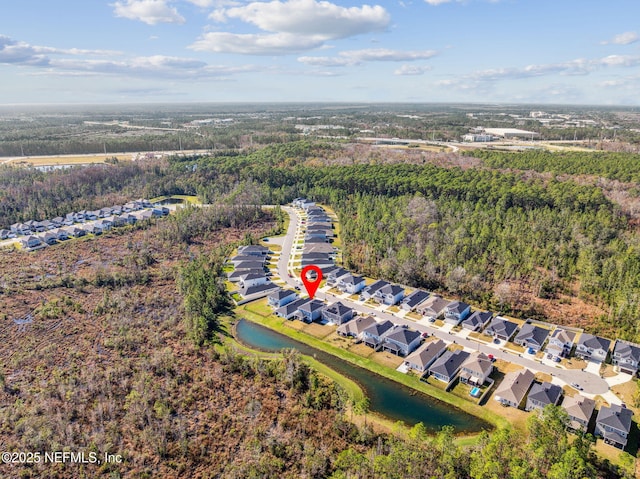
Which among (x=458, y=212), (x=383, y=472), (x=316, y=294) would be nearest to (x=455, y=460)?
(x=383, y=472)

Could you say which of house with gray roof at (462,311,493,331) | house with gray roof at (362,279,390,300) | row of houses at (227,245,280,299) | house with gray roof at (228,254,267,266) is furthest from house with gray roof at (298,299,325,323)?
house with gray roof at (462,311,493,331)

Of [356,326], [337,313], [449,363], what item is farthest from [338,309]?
[449,363]

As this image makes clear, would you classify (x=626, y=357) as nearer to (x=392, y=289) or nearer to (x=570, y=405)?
(x=570, y=405)

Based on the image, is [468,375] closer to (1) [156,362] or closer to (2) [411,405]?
(2) [411,405]

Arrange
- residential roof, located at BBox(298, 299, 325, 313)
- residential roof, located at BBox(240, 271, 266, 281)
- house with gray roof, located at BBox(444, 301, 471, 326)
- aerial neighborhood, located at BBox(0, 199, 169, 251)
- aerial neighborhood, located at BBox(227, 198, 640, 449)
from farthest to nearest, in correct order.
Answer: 1. aerial neighborhood, located at BBox(0, 199, 169, 251)
2. residential roof, located at BBox(240, 271, 266, 281)
3. residential roof, located at BBox(298, 299, 325, 313)
4. house with gray roof, located at BBox(444, 301, 471, 326)
5. aerial neighborhood, located at BBox(227, 198, 640, 449)

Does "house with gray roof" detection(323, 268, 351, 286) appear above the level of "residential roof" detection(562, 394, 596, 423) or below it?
above

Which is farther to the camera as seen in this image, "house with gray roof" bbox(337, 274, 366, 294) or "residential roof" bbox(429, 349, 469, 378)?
"house with gray roof" bbox(337, 274, 366, 294)

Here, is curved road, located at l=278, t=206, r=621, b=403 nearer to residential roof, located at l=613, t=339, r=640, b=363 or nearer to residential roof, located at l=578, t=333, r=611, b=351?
residential roof, located at l=578, t=333, r=611, b=351

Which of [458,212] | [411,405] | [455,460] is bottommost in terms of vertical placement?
[411,405]
